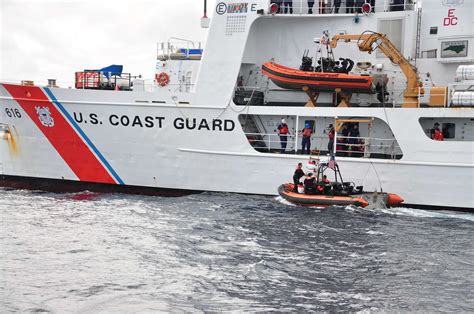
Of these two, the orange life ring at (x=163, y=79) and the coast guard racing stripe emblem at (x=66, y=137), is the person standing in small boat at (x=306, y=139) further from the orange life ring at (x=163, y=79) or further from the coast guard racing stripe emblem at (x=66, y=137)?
the coast guard racing stripe emblem at (x=66, y=137)

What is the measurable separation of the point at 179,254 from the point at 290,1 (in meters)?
9.77

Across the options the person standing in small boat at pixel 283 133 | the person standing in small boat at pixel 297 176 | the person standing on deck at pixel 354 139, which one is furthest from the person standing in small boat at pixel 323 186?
the person standing in small boat at pixel 283 133

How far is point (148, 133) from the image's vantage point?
17.6m

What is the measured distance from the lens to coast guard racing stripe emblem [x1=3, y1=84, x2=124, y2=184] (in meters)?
18.2

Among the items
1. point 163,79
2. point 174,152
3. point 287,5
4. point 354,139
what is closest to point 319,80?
point 354,139

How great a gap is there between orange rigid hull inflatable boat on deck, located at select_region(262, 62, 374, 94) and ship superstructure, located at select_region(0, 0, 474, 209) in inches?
11.3

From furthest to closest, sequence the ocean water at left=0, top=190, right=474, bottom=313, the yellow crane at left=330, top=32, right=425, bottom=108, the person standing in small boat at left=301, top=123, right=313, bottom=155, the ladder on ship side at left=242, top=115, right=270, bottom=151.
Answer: the ladder on ship side at left=242, top=115, right=270, bottom=151
the person standing in small boat at left=301, top=123, right=313, bottom=155
the yellow crane at left=330, top=32, right=425, bottom=108
the ocean water at left=0, top=190, right=474, bottom=313

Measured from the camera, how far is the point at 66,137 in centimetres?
1834

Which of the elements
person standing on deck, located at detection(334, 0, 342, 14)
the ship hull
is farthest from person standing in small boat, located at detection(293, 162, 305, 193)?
person standing on deck, located at detection(334, 0, 342, 14)

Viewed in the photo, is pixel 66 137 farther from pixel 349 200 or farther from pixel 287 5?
pixel 349 200

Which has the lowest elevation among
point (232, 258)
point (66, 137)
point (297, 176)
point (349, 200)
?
point (232, 258)

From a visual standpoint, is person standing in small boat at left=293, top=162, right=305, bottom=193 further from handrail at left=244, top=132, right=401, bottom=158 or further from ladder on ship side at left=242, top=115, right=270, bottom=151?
ladder on ship side at left=242, top=115, right=270, bottom=151

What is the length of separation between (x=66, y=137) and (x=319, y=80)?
732 centimetres

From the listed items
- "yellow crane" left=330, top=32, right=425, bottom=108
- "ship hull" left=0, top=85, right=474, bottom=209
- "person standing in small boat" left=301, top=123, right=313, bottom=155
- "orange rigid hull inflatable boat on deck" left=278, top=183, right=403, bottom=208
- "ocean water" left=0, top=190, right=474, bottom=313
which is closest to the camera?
"ocean water" left=0, top=190, right=474, bottom=313
